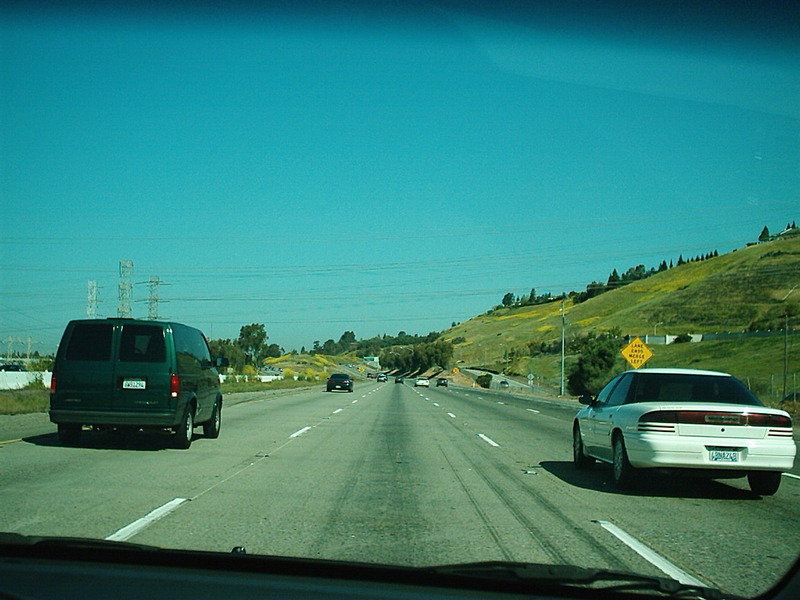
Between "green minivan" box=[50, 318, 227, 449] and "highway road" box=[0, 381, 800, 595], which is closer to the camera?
"highway road" box=[0, 381, 800, 595]

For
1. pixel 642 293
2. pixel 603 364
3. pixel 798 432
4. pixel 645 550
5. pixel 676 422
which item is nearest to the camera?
pixel 645 550

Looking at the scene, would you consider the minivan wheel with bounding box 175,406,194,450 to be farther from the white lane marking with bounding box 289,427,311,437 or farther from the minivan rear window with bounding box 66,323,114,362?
the white lane marking with bounding box 289,427,311,437

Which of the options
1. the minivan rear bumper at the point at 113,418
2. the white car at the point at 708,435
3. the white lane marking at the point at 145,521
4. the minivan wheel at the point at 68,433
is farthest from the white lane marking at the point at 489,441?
the white lane marking at the point at 145,521

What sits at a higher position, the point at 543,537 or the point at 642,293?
the point at 642,293

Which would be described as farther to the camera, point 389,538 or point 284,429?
point 284,429

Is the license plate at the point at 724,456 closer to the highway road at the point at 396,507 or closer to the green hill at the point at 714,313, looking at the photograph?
the highway road at the point at 396,507

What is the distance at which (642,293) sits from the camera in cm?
16038

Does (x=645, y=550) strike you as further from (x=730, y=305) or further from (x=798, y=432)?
(x=730, y=305)

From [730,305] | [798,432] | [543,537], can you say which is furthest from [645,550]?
[730,305]

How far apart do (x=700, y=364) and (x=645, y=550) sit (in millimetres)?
69187

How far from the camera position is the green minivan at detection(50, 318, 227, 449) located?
48.7 ft

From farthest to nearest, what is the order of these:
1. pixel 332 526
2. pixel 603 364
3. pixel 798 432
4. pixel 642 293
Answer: pixel 642 293 < pixel 603 364 < pixel 798 432 < pixel 332 526

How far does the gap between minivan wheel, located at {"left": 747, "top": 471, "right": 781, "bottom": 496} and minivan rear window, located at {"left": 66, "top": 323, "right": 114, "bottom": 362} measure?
10.7 m

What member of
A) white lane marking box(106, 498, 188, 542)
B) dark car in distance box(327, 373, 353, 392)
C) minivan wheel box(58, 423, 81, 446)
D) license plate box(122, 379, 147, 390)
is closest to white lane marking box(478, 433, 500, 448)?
license plate box(122, 379, 147, 390)
